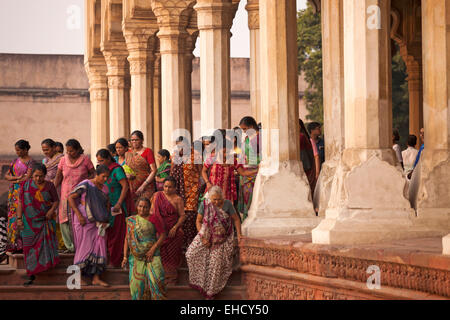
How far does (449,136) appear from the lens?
31.6 ft

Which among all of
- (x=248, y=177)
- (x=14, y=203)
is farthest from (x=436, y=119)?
(x=14, y=203)

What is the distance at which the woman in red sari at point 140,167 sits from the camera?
42.9 ft

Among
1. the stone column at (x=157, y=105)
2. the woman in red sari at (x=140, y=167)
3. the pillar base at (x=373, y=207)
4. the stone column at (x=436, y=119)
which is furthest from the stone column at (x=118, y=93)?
the pillar base at (x=373, y=207)

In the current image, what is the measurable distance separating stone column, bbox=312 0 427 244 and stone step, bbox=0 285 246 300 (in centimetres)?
191

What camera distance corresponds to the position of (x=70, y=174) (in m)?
12.1

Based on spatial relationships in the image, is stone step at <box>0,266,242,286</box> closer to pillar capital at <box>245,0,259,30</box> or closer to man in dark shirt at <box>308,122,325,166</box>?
man in dark shirt at <box>308,122,325,166</box>

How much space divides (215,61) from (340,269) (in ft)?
22.0

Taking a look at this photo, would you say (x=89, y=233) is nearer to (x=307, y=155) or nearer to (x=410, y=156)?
(x=307, y=155)

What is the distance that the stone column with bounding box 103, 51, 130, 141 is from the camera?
22797mm

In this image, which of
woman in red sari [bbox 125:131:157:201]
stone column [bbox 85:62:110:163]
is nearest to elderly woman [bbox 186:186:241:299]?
woman in red sari [bbox 125:131:157:201]

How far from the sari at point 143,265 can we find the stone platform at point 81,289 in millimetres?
370

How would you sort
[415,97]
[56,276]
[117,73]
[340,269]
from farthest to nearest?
[117,73] < [415,97] < [56,276] < [340,269]

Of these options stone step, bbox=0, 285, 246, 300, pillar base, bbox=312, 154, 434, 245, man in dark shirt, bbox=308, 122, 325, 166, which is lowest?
stone step, bbox=0, 285, 246, 300

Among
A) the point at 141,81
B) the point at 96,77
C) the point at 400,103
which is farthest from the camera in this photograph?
the point at 400,103
